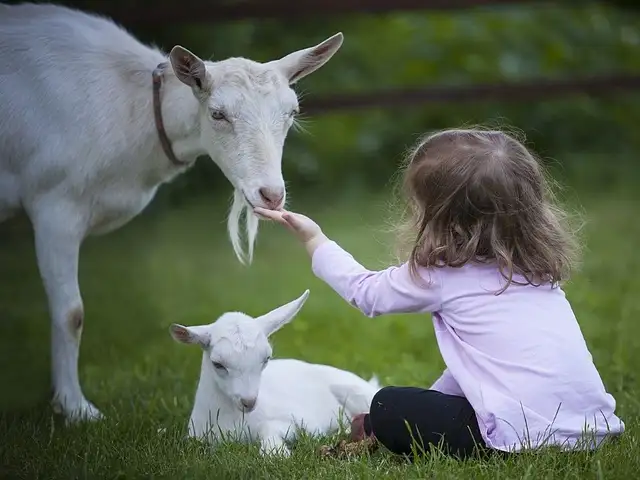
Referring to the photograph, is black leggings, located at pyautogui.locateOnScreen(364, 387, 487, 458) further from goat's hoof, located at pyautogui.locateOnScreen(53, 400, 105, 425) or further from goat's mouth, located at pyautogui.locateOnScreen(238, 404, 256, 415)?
goat's hoof, located at pyautogui.locateOnScreen(53, 400, 105, 425)

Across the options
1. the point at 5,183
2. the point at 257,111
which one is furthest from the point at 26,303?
the point at 257,111

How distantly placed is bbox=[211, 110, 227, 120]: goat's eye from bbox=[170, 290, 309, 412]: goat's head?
0.65 metres

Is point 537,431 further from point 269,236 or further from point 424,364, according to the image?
point 269,236

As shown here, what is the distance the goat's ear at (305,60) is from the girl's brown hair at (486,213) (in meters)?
0.79

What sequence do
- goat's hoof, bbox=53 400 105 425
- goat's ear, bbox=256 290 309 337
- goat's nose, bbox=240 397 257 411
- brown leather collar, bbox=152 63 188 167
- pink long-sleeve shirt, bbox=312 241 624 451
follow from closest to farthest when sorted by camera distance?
pink long-sleeve shirt, bbox=312 241 624 451 < goat's nose, bbox=240 397 257 411 < goat's ear, bbox=256 290 309 337 < goat's hoof, bbox=53 400 105 425 < brown leather collar, bbox=152 63 188 167

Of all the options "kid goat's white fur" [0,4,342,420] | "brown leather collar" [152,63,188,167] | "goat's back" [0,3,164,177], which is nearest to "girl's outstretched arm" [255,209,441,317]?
"kid goat's white fur" [0,4,342,420]

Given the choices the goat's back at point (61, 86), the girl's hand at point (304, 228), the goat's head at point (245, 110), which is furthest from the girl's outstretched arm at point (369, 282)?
the goat's back at point (61, 86)

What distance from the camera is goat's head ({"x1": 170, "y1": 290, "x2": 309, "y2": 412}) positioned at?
302cm

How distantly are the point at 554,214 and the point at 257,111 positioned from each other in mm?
963

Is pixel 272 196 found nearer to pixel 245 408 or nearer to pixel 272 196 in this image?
pixel 272 196

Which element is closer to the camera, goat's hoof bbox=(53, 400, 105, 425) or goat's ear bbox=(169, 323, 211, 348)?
goat's ear bbox=(169, 323, 211, 348)

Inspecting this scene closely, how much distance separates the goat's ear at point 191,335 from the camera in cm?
307

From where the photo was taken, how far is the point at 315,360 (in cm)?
448

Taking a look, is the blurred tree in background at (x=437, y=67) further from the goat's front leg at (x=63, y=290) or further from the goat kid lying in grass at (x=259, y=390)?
the goat kid lying in grass at (x=259, y=390)
